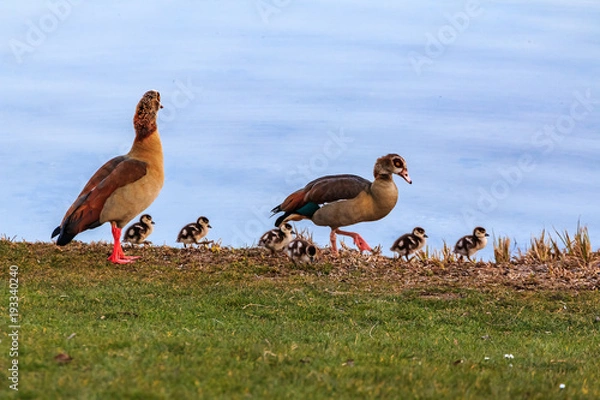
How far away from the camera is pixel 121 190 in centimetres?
1415

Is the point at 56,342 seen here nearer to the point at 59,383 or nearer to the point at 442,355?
the point at 59,383

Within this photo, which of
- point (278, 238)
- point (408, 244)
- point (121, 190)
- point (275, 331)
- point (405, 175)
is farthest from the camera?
point (405, 175)

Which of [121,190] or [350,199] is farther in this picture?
[350,199]

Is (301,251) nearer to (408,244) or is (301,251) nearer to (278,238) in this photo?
(278,238)

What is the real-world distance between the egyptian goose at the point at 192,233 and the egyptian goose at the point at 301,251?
7.78ft

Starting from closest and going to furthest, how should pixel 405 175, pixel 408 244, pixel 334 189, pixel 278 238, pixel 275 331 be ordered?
pixel 275 331 < pixel 278 238 < pixel 408 244 < pixel 334 189 < pixel 405 175

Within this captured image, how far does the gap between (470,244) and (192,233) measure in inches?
199

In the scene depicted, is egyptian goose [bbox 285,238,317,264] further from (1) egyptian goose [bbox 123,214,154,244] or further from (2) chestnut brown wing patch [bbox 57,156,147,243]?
(1) egyptian goose [bbox 123,214,154,244]

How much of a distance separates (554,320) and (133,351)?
255 inches

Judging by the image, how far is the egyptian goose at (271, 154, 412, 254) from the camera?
1596cm

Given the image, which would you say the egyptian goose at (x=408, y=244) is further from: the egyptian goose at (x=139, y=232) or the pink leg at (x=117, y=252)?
the pink leg at (x=117, y=252)

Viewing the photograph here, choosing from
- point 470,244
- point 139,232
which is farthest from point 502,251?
point 139,232

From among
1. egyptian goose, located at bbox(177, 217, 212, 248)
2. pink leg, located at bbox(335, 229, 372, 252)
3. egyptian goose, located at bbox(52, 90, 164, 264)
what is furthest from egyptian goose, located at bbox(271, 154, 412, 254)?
egyptian goose, located at bbox(52, 90, 164, 264)

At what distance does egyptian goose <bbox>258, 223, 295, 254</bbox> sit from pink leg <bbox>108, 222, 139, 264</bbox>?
2.25 meters
